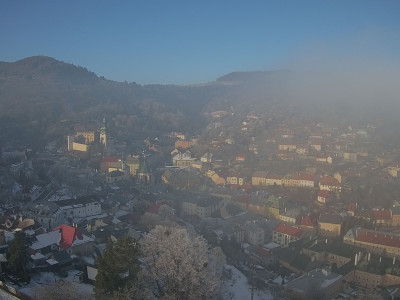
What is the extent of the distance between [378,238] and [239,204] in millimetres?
6400

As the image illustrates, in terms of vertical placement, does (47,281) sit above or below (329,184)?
above

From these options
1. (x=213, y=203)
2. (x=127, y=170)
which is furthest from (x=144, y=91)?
(x=213, y=203)

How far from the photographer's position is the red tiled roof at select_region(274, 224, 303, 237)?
14.9 meters

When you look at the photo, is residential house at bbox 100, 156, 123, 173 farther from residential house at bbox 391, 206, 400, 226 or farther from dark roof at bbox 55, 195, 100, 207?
residential house at bbox 391, 206, 400, 226

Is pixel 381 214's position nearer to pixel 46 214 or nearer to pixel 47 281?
pixel 46 214

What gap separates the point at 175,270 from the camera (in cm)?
884

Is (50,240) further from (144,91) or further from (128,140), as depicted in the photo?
(144,91)

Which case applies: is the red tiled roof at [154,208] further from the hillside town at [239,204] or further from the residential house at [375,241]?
the residential house at [375,241]

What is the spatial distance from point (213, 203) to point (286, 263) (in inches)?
211

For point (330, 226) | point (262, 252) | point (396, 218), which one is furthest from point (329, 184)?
point (262, 252)

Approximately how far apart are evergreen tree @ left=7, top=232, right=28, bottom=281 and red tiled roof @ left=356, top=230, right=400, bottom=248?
393 inches

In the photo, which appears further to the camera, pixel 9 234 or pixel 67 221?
pixel 67 221

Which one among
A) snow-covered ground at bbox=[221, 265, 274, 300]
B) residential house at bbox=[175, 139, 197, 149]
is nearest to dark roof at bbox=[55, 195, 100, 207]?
snow-covered ground at bbox=[221, 265, 274, 300]

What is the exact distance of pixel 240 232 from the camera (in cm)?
1512
